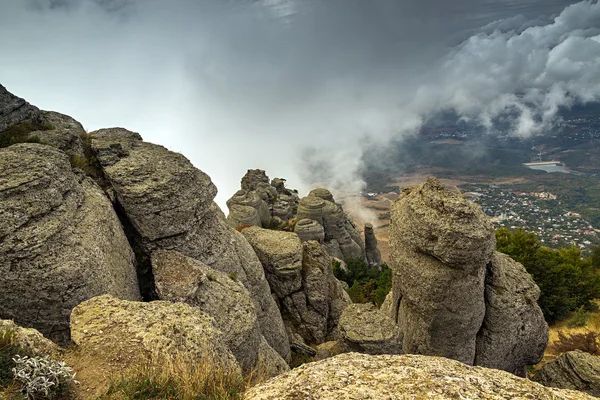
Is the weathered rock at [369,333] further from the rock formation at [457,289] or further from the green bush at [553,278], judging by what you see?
the green bush at [553,278]

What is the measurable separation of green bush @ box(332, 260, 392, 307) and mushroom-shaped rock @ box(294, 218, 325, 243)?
5.42m

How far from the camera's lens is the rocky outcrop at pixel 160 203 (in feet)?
44.8

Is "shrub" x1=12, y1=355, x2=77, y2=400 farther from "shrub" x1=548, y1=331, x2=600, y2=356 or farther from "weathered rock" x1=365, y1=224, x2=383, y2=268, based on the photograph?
"weathered rock" x1=365, y1=224, x2=383, y2=268

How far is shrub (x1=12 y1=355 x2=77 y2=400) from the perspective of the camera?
18.4 feet

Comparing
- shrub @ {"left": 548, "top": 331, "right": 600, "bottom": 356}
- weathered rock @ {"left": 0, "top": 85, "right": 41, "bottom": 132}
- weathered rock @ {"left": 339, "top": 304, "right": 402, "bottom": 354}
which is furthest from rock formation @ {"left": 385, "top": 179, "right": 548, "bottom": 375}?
weathered rock @ {"left": 0, "top": 85, "right": 41, "bottom": 132}

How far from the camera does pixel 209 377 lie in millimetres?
6484

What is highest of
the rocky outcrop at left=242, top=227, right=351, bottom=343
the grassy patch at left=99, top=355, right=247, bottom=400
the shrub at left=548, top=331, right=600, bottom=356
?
the grassy patch at left=99, top=355, right=247, bottom=400

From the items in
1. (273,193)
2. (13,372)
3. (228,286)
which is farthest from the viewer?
(273,193)

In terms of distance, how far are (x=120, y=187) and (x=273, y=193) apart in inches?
1950

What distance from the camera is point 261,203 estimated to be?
52.6 m

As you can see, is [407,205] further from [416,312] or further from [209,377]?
[209,377]

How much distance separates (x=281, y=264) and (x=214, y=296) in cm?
894

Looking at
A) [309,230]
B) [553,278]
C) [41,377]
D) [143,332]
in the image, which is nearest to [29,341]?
[41,377]

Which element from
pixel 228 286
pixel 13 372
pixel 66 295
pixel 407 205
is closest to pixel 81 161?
pixel 66 295
